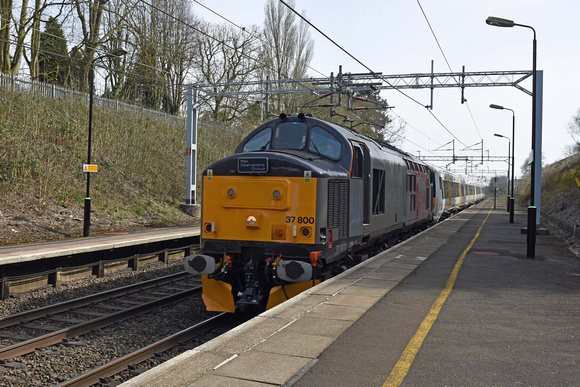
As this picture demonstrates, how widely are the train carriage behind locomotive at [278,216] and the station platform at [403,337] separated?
2.19 ft

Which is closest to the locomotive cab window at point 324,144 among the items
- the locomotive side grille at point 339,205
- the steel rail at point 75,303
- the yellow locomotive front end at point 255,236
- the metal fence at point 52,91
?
the locomotive side grille at point 339,205

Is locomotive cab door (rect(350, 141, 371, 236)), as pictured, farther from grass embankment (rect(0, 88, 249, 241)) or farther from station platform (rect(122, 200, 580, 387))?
grass embankment (rect(0, 88, 249, 241))

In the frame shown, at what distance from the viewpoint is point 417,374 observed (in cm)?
505

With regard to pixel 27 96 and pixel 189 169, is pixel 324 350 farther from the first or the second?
pixel 27 96

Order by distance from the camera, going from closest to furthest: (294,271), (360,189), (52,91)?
(294,271)
(360,189)
(52,91)

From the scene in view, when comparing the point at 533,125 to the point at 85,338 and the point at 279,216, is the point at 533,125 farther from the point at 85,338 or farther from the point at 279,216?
the point at 85,338

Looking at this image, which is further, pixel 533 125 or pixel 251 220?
pixel 533 125

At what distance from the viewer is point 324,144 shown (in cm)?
962

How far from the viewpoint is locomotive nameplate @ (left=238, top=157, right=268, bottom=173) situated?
8.40m

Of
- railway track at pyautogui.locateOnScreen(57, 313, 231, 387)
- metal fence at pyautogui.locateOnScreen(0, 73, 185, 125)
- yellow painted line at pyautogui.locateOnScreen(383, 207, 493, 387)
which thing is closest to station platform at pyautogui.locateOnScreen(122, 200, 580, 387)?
yellow painted line at pyautogui.locateOnScreen(383, 207, 493, 387)

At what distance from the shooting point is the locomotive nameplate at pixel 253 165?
27.6ft

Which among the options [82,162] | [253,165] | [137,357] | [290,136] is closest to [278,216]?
[253,165]

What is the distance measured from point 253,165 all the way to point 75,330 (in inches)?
152

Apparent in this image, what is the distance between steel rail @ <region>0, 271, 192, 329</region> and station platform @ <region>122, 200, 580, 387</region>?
4669 millimetres
